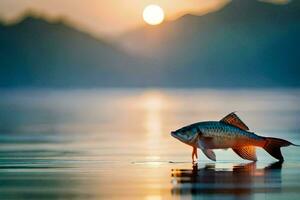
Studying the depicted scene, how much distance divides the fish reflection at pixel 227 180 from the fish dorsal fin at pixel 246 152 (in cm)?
22

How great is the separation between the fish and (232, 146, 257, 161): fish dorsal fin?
11 cm

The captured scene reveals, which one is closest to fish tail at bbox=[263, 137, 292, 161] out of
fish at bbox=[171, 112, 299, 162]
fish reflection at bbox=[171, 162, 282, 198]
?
fish at bbox=[171, 112, 299, 162]

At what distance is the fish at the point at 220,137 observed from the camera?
48.9 ft

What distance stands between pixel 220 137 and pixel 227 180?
68.5 inches

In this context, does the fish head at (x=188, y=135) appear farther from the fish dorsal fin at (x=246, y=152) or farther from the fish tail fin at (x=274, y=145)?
the fish tail fin at (x=274, y=145)

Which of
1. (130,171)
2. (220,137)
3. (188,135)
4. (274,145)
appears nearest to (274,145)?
(274,145)

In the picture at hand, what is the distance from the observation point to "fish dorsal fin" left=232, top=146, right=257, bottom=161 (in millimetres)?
15312

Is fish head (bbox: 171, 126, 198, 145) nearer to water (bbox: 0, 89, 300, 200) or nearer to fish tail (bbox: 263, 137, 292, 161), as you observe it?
water (bbox: 0, 89, 300, 200)

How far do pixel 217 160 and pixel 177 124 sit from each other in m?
13.4

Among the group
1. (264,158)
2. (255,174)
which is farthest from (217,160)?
(255,174)

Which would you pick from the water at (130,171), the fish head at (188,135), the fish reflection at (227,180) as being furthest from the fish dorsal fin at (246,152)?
the fish head at (188,135)

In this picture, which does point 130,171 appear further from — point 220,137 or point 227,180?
point 227,180

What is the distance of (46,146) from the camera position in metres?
19.2

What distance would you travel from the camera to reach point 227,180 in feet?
43.6
